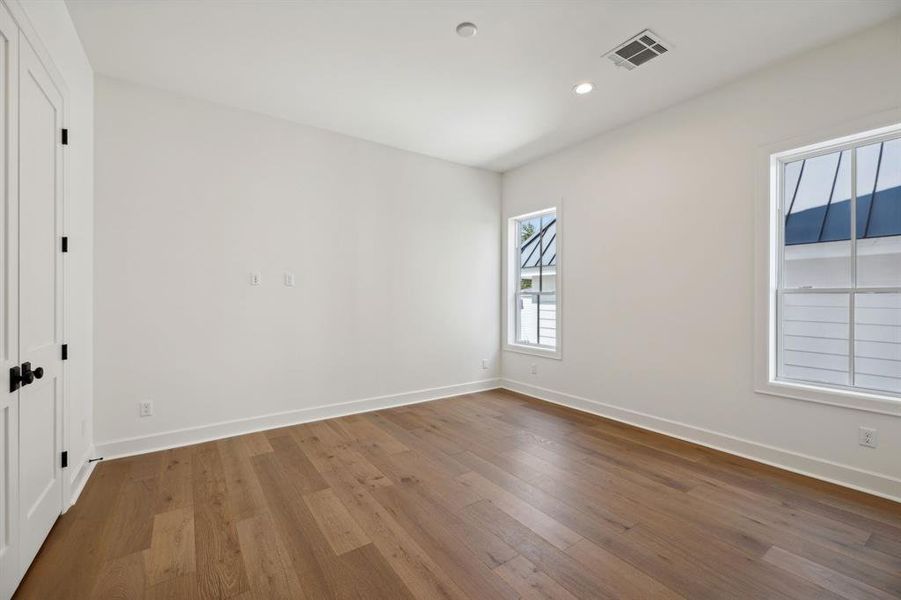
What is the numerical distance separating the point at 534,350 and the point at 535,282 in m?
0.90

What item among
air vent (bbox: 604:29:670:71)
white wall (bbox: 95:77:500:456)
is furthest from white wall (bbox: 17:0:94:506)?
air vent (bbox: 604:29:670:71)

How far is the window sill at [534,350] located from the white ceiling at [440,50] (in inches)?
100

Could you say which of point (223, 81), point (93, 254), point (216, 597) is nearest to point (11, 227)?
point (93, 254)

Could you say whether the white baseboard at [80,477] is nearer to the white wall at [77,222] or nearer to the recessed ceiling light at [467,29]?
the white wall at [77,222]

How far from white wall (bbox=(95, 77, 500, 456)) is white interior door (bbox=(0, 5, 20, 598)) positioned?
156cm

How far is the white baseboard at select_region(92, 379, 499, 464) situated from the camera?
3.09 metres

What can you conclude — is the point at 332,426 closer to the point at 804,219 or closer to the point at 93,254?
the point at 93,254

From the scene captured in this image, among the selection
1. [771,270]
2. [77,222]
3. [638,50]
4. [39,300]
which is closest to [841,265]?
[771,270]

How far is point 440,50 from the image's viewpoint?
9.04ft

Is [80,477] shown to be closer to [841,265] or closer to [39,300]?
[39,300]

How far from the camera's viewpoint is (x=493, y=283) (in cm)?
544

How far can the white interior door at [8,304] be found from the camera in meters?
1.58

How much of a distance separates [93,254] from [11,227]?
1.58 m

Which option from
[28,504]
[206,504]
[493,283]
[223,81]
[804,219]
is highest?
[223,81]
